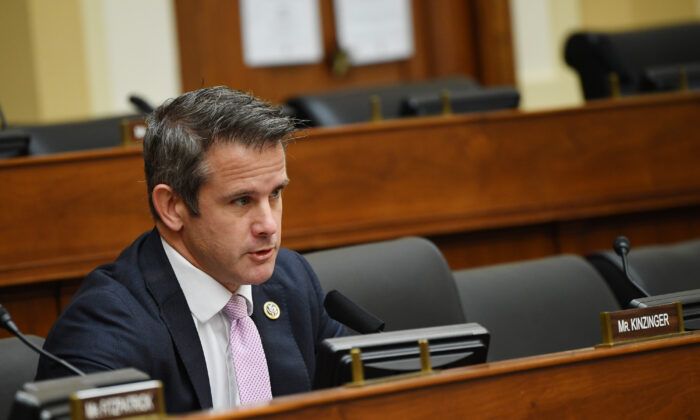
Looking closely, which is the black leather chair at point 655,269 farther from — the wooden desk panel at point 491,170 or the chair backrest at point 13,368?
the chair backrest at point 13,368

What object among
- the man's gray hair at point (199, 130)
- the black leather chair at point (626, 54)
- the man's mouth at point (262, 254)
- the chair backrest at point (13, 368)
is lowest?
the chair backrest at point (13, 368)

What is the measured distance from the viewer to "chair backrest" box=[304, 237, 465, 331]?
2.18 m

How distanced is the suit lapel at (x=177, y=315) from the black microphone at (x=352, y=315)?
0.24 m

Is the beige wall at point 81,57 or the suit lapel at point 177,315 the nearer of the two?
the suit lapel at point 177,315

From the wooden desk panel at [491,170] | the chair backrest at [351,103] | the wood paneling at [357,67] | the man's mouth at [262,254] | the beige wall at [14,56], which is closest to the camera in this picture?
the man's mouth at [262,254]

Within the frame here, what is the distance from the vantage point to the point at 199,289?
1796 millimetres

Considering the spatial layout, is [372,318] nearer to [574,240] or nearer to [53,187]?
[53,187]

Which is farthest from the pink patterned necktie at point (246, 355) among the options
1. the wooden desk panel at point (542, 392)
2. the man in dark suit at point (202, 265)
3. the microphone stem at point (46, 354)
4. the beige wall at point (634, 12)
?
the beige wall at point (634, 12)

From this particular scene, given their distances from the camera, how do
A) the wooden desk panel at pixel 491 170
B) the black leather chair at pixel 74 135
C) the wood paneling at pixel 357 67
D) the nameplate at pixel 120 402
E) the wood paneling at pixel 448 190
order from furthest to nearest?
1. the wood paneling at pixel 357 67
2. the black leather chair at pixel 74 135
3. the wooden desk panel at pixel 491 170
4. the wood paneling at pixel 448 190
5. the nameplate at pixel 120 402

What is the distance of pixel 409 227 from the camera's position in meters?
3.01

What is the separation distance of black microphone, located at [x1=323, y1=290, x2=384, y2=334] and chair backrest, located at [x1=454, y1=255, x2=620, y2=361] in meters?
0.61

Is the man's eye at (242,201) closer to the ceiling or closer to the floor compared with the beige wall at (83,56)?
closer to the floor

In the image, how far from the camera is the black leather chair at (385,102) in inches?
133

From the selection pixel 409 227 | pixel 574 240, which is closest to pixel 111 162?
pixel 409 227
